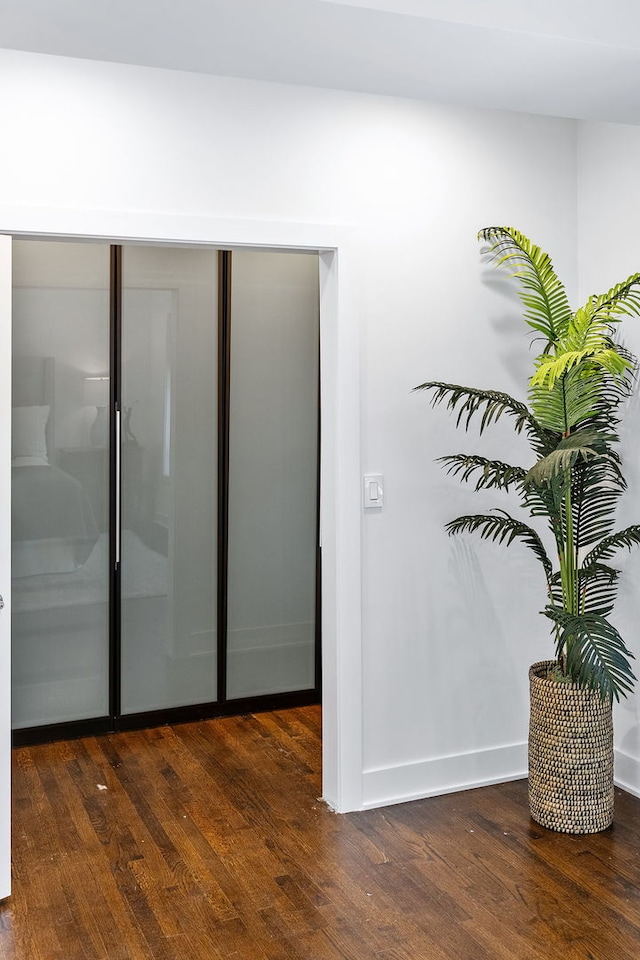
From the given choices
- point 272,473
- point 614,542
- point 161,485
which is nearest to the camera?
point 614,542

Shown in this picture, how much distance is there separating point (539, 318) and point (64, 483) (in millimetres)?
2119

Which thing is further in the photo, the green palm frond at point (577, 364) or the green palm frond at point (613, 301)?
the green palm frond at point (613, 301)

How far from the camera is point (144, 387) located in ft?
14.3

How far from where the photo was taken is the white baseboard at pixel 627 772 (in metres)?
3.70

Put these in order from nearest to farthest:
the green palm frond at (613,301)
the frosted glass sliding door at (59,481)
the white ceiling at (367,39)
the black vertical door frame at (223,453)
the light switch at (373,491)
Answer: the white ceiling at (367,39)
the green palm frond at (613,301)
the light switch at (373,491)
the frosted glass sliding door at (59,481)
the black vertical door frame at (223,453)

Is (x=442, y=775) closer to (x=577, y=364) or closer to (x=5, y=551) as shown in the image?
(x=577, y=364)

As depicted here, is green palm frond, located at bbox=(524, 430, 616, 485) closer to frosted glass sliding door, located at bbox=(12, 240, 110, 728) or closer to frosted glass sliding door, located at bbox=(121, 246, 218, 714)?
frosted glass sliding door, located at bbox=(121, 246, 218, 714)

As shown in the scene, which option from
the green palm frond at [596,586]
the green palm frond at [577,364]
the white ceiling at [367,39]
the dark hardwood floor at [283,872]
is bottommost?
the dark hardwood floor at [283,872]

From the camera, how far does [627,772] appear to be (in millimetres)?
3754

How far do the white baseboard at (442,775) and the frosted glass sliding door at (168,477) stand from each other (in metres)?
1.24

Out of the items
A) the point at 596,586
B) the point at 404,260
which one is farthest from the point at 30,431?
the point at 596,586

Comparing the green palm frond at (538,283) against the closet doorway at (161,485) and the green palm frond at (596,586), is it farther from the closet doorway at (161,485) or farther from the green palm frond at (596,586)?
the closet doorway at (161,485)

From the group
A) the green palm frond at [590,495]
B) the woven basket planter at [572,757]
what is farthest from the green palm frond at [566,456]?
the woven basket planter at [572,757]

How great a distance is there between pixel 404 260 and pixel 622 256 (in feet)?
2.71
